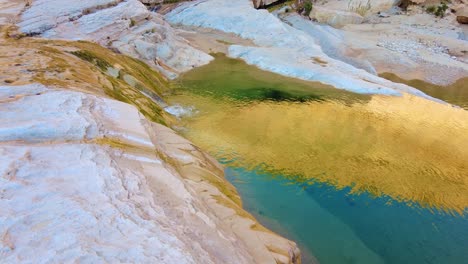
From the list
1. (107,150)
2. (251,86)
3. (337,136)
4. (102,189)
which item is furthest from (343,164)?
(251,86)

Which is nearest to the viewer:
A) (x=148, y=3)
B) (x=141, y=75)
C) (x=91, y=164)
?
(x=91, y=164)

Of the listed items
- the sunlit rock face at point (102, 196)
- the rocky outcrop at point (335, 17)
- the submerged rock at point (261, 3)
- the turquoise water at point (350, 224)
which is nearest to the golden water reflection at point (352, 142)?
the turquoise water at point (350, 224)

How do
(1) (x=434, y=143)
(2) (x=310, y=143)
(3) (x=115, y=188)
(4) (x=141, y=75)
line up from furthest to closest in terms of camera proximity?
(4) (x=141, y=75) → (1) (x=434, y=143) → (2) (x=310, y=143) → (3) (x=115, y=188)

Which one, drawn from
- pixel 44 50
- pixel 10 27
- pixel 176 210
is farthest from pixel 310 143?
pixel 10 27

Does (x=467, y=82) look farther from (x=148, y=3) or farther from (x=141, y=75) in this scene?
(x=148, y=3)

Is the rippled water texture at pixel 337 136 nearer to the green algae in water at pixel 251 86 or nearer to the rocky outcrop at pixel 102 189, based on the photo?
the green algae in water at pixel 251 86

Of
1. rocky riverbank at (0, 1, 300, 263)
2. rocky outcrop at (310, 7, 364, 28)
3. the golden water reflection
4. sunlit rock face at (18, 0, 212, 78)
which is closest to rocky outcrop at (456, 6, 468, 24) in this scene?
rocky outcrop at (310, 7, 364, 28)

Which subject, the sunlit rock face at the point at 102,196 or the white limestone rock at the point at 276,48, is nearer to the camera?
the sunlit rock face at the point at 102,196
